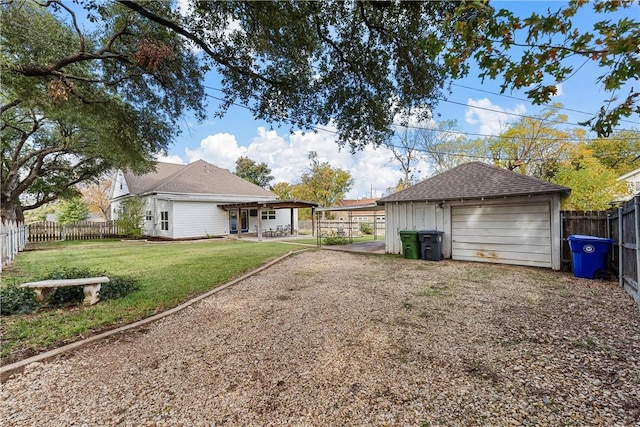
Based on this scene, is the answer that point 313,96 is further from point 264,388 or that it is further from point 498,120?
point 498,120

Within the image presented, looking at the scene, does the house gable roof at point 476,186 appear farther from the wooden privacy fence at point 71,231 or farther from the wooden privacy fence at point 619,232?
the wooden privacy fence at point 71,231

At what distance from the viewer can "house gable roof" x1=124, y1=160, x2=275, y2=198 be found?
20.5 metres

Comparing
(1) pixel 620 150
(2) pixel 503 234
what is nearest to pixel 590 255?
(2) pixel 503 234

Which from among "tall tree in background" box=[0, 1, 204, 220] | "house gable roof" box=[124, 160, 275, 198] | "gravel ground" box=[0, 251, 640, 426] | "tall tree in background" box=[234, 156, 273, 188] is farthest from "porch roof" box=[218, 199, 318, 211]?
"tall tree in background" box=[234, 156, 273, 188]

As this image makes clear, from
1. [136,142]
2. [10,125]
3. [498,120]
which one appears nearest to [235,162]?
[10,125]

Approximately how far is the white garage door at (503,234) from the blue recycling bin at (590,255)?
1.11 meters

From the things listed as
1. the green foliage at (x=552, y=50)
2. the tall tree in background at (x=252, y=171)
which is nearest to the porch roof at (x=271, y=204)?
the green foliage at (x=552, y=50)

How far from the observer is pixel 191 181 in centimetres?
2186

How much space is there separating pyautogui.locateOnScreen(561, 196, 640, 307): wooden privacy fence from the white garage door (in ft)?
1.54

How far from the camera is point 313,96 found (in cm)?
627

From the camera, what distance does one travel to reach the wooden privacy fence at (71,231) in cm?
A: 1786

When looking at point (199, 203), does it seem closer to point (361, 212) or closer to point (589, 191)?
point (589, 191)

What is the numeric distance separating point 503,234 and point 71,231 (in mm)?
25065

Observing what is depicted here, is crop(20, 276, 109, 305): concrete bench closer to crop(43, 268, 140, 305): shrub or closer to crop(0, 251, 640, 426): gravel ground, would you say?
crop(43, 268, 140, 305): shrub
